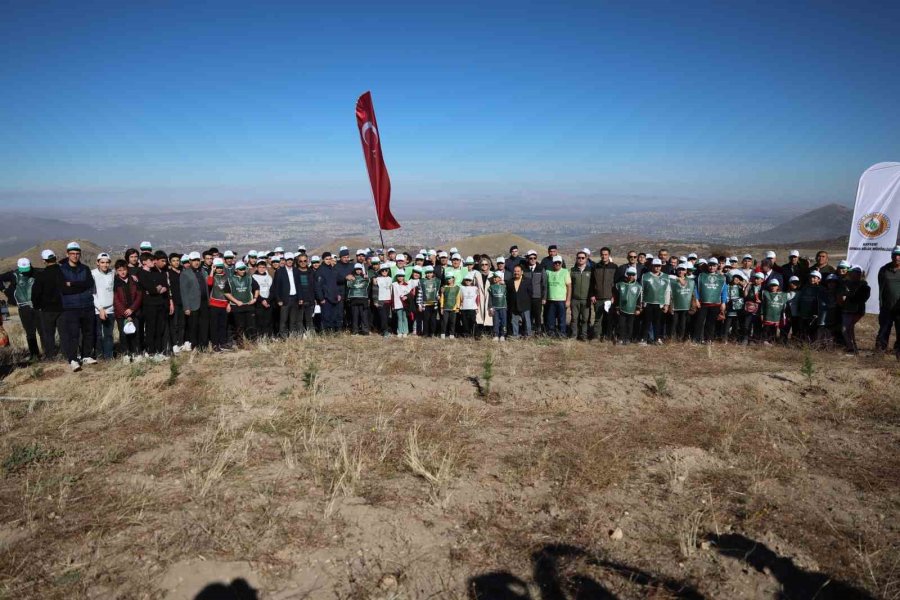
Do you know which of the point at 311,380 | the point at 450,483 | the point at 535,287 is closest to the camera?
the point at 450,483

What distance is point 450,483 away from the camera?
478 cm

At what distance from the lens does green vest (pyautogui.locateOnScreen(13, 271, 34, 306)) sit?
955 cm

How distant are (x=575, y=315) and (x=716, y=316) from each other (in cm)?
267

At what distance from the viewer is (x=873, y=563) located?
12.4 ft

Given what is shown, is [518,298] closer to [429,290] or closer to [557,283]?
[557,283]

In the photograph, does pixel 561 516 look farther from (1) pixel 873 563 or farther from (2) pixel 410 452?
(1) pixel 873 563

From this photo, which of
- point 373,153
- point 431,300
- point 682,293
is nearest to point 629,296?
point 682,293

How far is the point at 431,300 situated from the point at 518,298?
176 cm

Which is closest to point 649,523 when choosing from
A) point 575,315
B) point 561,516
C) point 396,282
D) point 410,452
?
point 561,516

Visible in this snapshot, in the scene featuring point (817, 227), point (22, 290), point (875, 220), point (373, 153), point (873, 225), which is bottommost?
point (817, 227)

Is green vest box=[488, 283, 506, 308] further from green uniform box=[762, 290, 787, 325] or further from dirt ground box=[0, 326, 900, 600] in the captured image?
green uniform box=[762, 290, 787, 325]

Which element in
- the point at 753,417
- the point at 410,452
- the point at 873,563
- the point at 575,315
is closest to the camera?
the point at 873,563

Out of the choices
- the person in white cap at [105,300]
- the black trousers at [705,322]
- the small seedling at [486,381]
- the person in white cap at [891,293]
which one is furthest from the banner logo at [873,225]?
the person in white cap at [105,300]

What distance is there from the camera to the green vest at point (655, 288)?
9883 mm
